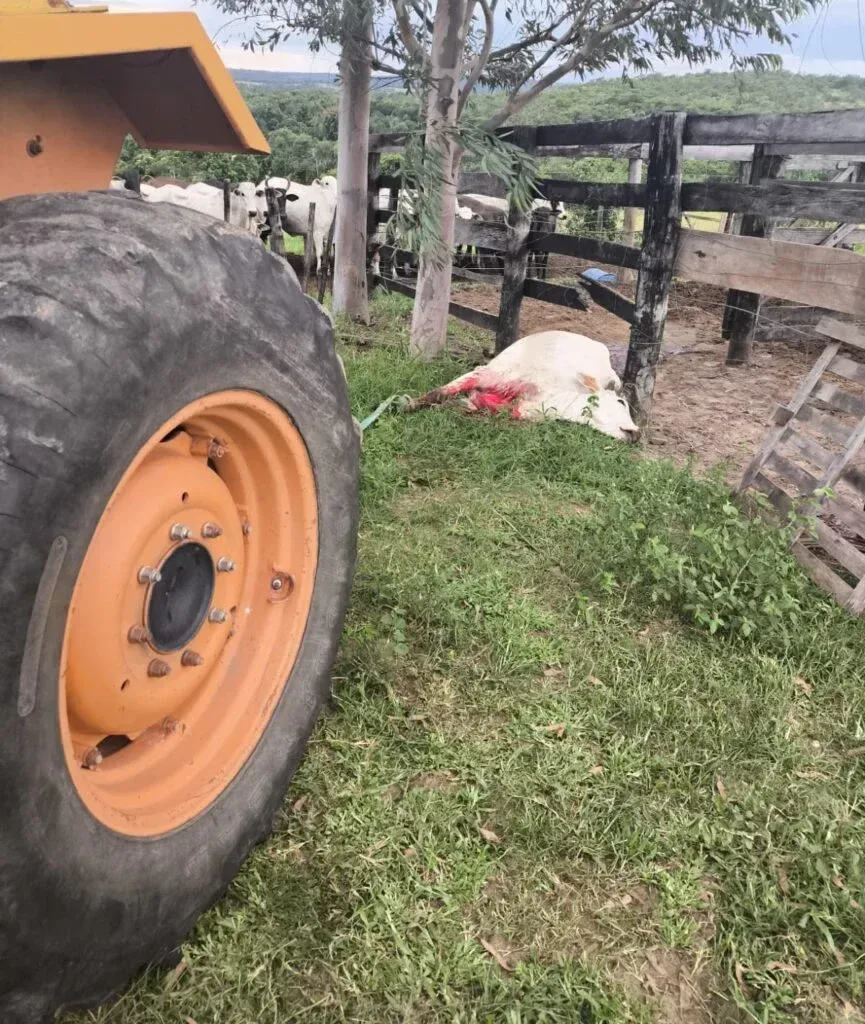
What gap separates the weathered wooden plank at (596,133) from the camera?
5215 millimetres

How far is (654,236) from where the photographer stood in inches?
200

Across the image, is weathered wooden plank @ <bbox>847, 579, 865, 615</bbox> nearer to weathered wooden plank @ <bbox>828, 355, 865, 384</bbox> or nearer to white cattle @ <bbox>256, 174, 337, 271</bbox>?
weathered wooden plank @ <bbox>828, 355, 865, 384</bbox>

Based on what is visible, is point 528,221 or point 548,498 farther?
point 528,221

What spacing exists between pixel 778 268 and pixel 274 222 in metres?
9.84

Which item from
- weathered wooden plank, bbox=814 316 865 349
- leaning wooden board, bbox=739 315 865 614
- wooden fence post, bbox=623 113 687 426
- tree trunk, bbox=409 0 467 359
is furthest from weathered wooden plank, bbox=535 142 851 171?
leaning wooden board, bbox=739 315 865 614

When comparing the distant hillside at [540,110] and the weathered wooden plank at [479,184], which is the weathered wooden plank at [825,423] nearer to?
the weathered wooden plank at [479,184]

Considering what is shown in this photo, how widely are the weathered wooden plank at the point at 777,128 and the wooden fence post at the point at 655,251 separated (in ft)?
0.40

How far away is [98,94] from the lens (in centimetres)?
191

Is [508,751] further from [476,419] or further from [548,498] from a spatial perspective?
[476,419]

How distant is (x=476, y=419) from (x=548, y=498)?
112 centimetres

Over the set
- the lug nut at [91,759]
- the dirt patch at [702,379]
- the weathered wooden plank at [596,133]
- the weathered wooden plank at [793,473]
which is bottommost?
the dirt patch at [702,379]

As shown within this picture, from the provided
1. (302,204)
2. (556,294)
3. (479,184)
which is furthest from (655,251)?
(302,204)

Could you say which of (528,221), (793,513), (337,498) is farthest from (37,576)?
(528,221)

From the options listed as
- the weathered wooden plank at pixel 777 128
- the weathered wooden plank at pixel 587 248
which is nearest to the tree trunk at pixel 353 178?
the weathered wooden plank at pixel 587 248
